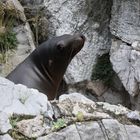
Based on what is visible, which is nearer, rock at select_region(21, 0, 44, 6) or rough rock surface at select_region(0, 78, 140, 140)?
rough rock surface at select_region(0, 78, 140, 140)

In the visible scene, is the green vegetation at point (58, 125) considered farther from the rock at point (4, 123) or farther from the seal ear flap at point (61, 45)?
the seal ear flap at point (61, 45)

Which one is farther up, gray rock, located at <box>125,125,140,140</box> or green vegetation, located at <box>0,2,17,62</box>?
gray rock, located at <box>125,125,140,140</box>

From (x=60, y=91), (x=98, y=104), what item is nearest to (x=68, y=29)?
(x=60, y=91)

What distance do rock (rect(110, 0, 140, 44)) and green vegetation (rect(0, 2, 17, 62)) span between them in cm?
140

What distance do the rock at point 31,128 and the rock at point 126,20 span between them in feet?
14.1

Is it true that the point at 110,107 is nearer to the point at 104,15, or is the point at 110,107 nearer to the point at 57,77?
the point at 57,77

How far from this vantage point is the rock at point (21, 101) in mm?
2859

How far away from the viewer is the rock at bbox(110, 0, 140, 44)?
7043 millimetres

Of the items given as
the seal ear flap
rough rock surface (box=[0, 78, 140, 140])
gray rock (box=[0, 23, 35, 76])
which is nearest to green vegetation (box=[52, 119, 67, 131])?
rough rock surface (box=[0, 78, 140, 140])

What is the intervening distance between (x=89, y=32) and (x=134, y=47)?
873 mm

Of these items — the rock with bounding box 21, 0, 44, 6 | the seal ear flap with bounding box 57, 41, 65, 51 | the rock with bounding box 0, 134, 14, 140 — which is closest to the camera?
the rock with bounding box 0, 134, 14, 140

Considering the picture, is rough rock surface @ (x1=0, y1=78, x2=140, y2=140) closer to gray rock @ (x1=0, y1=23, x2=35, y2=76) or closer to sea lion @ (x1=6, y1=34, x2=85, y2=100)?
sea lion @ (x1=6, y1=34, x2=85, y2=100)

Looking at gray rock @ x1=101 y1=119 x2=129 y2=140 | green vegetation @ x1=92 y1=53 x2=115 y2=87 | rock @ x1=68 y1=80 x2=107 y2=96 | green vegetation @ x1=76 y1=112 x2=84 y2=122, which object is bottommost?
rock @ x1=68 y1=80 x2=107 y2=96

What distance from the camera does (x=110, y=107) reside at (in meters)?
3.16
